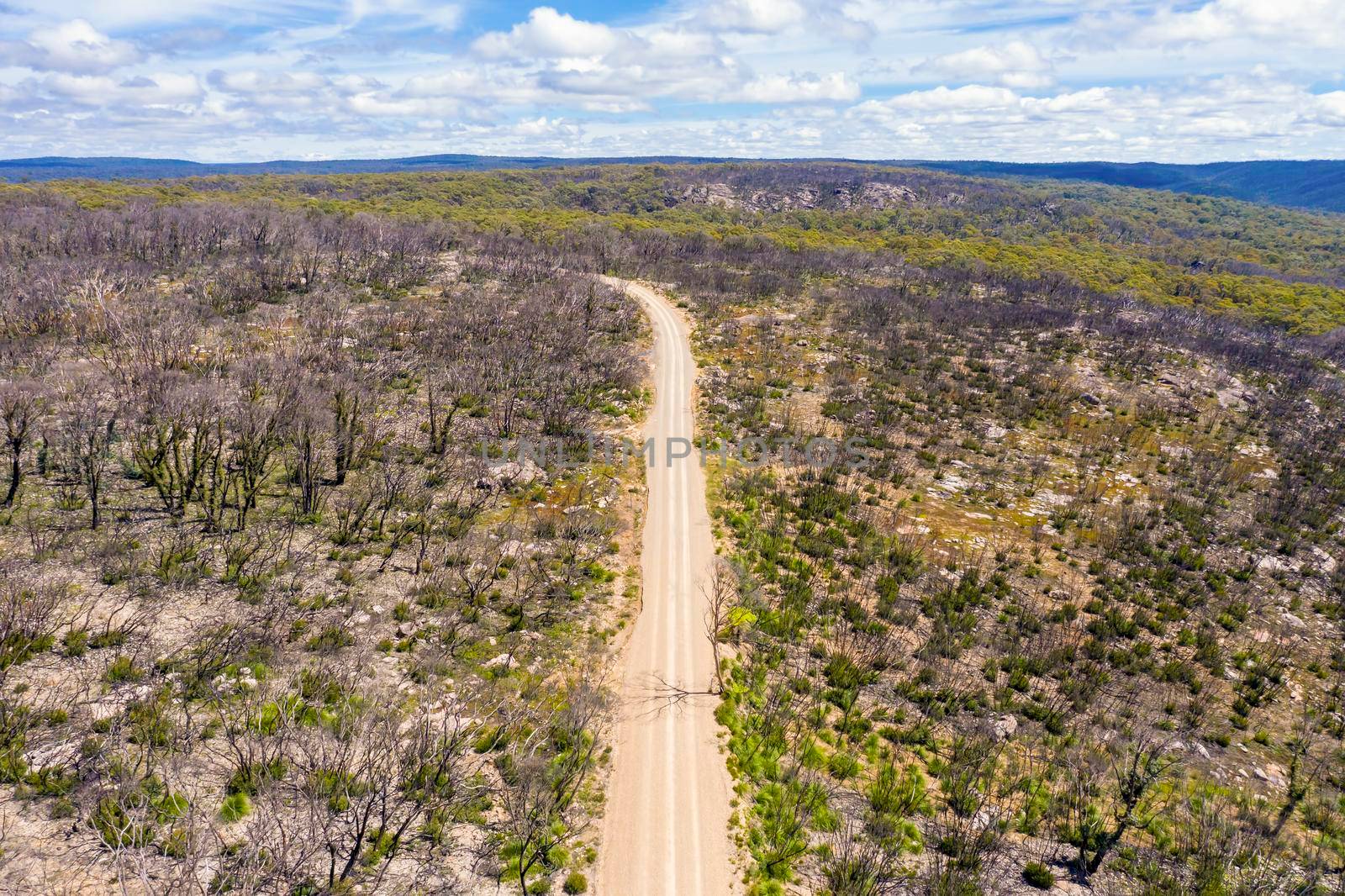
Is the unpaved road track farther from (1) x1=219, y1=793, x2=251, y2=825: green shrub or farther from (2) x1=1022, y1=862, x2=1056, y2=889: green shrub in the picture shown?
(1) x1=219, y1=793, x2=251, y2=825: green shrub

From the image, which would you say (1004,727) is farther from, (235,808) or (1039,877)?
(235,808)

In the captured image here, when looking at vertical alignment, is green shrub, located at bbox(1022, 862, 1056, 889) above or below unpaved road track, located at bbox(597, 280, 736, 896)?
below

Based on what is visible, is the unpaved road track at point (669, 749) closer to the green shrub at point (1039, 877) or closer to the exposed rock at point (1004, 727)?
the green shrub at point (1039, 877)

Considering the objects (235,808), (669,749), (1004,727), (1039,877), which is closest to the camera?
(235,808)

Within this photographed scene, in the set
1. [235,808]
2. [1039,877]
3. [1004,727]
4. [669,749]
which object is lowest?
[1039,877]

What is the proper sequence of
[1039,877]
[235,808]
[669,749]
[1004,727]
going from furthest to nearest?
[1004,727]
[669,749]
[1039,877]
[235,808]

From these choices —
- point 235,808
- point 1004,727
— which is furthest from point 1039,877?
point 235,808

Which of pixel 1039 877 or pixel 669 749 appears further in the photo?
pixel 669 749

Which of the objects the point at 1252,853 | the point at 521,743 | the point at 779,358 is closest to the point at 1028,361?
the point at 779,358

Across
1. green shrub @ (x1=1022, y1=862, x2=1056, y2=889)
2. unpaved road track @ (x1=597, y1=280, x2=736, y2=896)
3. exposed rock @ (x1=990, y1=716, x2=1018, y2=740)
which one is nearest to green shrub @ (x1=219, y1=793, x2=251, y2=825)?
unpaved road track @ (x1=597, y1=280, x2=736, y2=896)
